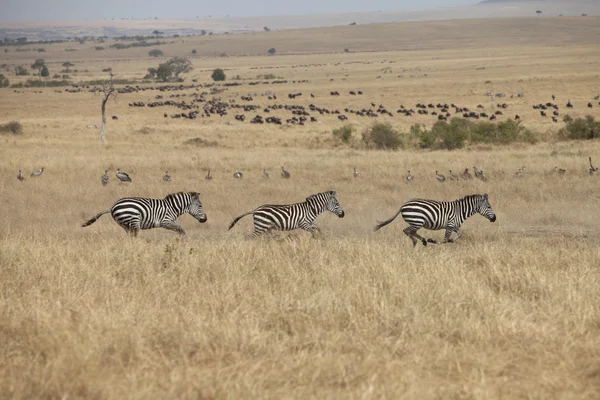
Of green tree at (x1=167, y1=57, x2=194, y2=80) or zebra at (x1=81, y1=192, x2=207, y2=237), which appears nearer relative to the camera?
zebra at (x1=81, y1=192, x2=207, y2=237)

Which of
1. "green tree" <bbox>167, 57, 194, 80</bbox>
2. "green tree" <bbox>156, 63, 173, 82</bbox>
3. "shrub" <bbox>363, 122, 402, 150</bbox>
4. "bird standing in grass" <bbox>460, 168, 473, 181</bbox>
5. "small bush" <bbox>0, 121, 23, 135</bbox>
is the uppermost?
"green tree" <bbox>167, 57, 194, 80</bbox>

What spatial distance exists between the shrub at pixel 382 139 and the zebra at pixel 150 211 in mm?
18930

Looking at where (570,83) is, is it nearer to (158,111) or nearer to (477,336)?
(158,111)

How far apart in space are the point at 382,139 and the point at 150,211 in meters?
20.1

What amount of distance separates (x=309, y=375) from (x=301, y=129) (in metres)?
34.6

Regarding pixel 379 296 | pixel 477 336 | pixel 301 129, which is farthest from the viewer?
pixel 301 129

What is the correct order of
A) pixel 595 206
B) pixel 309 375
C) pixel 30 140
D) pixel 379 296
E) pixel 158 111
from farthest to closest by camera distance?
pixel 158 111 < pixel 30 140 < pixel 595 206 < pixel 379 296 < pixel 309 375

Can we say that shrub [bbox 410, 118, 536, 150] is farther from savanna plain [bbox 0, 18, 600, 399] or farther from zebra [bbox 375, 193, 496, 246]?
zebra [bbox 375, 193, 496, 246]

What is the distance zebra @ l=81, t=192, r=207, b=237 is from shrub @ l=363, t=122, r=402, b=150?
62.1ft

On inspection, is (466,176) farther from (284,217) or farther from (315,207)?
(284,217)

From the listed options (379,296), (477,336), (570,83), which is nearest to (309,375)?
(477,336)

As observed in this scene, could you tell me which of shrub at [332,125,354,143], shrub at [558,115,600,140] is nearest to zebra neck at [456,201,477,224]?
shrub at [332,125,354,143]

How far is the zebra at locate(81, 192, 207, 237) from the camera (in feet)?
39.2

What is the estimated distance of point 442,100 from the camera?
177 ft
